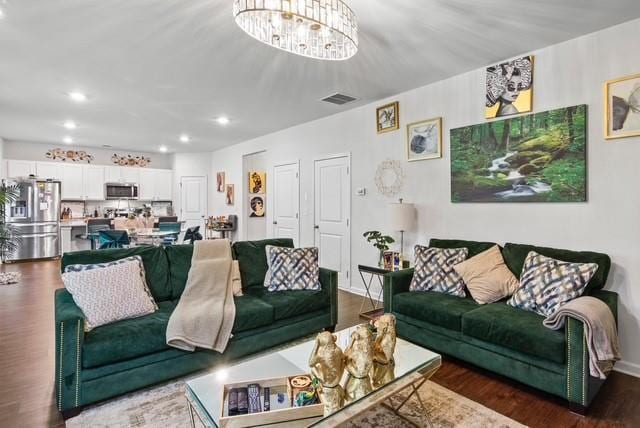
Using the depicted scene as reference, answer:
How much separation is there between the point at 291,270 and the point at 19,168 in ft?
24.3

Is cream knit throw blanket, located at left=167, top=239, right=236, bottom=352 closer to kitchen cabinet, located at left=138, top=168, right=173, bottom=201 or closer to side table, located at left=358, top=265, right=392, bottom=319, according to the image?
side table, located at left=358, top=265, right=392, bottom=319

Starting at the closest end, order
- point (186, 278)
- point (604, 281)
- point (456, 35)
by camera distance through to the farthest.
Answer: point (604, 281), point (456, 35), point (186, 278)

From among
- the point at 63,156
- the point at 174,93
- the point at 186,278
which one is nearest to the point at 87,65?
the point at 174,93

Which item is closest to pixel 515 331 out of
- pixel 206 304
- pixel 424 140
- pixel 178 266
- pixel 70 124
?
pixel 206 304

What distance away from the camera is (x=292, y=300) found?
296cm

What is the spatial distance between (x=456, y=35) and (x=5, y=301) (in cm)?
592

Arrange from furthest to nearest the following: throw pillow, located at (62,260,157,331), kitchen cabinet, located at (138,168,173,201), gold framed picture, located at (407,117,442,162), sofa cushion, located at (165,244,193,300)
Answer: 1. kitchen cabinet, located at (138,168,173,201)
2. gold framed picture, located at (407,117,442,162)
3. sofa cushion, located at (165,244,193,300)
4. throw pillow, located at (62,260,157,331)

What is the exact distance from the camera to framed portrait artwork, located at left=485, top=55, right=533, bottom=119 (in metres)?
→ 3.07

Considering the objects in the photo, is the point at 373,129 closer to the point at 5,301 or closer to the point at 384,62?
the point at 384,62

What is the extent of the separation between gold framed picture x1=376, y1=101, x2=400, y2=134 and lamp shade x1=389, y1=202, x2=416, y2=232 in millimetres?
1110

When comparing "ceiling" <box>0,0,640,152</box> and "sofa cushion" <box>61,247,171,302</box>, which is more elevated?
"ceiling" <box>0,0,640,152</box>

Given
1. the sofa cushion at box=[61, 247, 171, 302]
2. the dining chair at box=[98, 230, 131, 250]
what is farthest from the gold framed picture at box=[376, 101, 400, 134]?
the dining chair at box=[98, 230, 131, 250]

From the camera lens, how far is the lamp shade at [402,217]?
148 inches

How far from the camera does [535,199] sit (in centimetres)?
304
